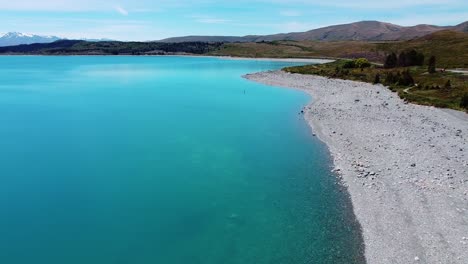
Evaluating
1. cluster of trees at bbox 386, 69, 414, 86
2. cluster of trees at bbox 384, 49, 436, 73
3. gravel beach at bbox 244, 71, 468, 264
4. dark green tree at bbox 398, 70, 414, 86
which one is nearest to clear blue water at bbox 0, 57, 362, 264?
gravel beach at bbox 244, 71, 468, 264

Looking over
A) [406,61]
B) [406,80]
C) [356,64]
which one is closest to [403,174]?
[406,80]

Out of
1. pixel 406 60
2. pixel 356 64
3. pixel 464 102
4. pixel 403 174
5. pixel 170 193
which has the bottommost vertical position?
pixel 170 193

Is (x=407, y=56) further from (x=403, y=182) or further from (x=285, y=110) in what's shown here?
(x=403, y=182)

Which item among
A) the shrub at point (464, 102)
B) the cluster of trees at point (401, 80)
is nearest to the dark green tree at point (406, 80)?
the cluster of trees at point (401, 80)

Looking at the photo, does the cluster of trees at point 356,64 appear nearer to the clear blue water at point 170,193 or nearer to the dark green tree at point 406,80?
the dark green tree at point 406,80

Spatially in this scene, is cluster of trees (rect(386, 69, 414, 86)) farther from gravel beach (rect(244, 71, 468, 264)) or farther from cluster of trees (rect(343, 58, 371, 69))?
cluster of trees (rect(343, 58, 371, 69))

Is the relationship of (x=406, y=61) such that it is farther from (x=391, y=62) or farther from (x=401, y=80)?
(x=401, y=80)
